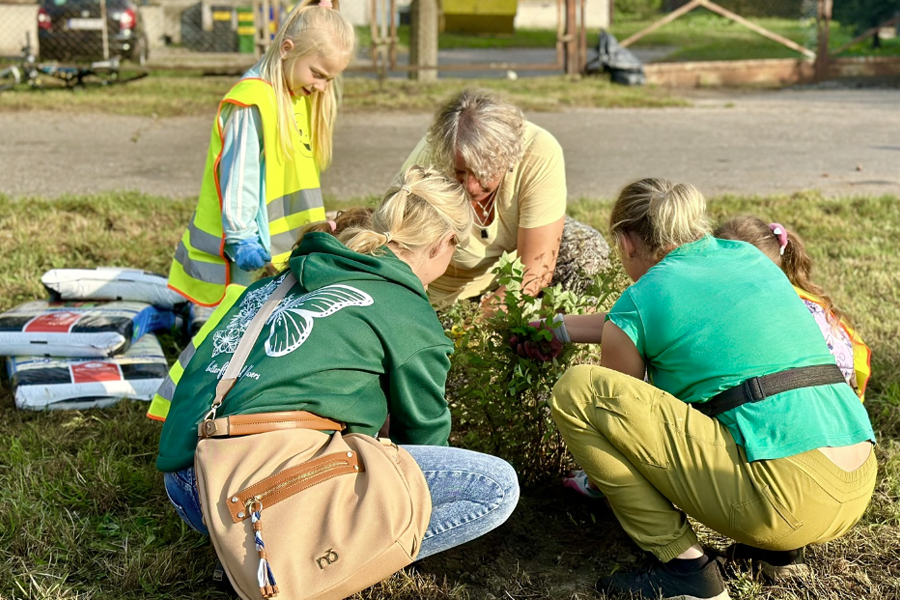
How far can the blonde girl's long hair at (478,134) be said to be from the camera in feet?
10.2

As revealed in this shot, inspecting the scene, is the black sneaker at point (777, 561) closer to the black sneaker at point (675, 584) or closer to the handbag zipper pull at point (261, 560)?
the black sneaker at point (675, 584)

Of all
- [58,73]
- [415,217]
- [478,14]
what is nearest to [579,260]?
[415,217]

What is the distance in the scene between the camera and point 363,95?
467 inches

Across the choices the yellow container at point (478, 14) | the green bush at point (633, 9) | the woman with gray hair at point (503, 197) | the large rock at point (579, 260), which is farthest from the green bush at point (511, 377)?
the green bush at point (633, 9)

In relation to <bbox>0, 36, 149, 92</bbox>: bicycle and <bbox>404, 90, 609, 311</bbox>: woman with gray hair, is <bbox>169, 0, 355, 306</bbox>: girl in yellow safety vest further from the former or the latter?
<bbox>0, 36, 149, 92</bbox>: bicycle

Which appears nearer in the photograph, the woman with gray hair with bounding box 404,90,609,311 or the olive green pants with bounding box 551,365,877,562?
the olive green pants with bounding box 551,365,877,562

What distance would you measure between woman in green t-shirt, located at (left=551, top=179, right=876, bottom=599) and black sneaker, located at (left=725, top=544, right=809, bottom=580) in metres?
0.18

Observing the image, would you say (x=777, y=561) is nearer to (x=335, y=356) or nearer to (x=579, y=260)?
(x=335, y=356)

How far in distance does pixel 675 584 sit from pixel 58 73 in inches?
431

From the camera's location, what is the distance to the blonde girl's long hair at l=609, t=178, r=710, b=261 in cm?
242

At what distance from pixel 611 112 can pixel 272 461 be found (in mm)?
9649

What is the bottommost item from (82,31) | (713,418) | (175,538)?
(175,538)

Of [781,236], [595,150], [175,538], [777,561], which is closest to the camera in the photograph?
[777,561]

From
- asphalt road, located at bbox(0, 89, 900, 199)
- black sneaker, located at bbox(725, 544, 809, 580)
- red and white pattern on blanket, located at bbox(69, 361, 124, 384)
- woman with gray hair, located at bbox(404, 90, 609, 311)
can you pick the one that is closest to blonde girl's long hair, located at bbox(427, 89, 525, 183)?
woman with gray hair, located at bbox(404, 90, 609, 311)
